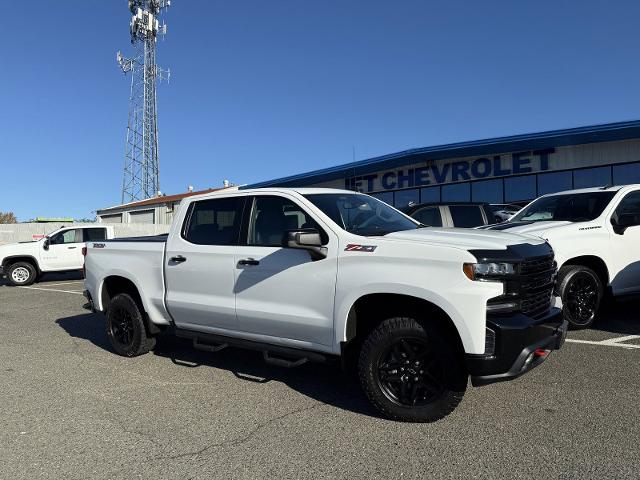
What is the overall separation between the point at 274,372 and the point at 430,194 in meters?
15.7

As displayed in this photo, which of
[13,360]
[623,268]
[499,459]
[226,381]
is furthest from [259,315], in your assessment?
[623,268]

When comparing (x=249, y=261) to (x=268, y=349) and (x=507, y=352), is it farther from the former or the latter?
(x=507, y=352)

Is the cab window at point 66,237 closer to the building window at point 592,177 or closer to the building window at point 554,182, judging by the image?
the building window at point 554,182


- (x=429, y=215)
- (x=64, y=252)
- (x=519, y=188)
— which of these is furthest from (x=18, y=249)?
(x=519, y=188)

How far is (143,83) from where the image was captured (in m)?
42.0

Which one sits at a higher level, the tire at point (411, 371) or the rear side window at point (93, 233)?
the rear side window at point (93, 233)

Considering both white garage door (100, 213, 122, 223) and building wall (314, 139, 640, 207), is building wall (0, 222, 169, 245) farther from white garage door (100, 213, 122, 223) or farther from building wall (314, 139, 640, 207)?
building wall (314, 139, 640, 207)

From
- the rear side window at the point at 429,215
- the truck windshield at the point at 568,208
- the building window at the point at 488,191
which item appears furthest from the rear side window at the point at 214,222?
the building window at the point at 488,191

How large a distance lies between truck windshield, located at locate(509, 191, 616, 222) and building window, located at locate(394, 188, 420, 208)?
12443 mm

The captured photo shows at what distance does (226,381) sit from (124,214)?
39.3 metres

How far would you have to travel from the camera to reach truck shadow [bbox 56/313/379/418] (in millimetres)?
4586

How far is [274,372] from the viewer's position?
17.7 ft

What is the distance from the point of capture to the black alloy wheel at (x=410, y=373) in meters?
3.86

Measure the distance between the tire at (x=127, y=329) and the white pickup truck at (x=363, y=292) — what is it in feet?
1.42
